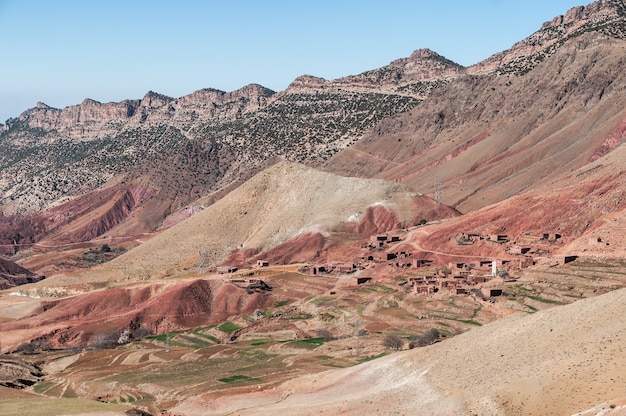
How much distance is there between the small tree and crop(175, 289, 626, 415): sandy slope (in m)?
17.6

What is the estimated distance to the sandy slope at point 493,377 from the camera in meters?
44.0

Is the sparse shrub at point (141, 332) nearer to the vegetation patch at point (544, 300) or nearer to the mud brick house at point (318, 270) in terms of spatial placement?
the mud brick house at point (318, 270)

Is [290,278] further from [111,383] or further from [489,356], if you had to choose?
[489,356]

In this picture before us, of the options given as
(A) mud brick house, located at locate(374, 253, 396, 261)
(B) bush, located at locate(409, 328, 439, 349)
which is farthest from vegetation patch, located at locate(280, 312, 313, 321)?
(B) bush, located at locate(409, 328, 439, 349)

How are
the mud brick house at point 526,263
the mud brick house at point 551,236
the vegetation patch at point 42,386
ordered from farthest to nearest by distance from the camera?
1. the mud brick house at point 551,236
2. the mud brick house at point 526,263
3. the vegetation patch at point 42,386

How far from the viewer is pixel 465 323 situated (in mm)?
92875

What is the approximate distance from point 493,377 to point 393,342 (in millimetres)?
32786

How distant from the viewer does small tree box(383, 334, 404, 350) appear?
81.9 m

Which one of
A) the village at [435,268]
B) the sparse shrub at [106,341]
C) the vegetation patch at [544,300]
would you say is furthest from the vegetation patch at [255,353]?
the vegetation patch at [544,300]

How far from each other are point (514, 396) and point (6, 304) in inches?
4733

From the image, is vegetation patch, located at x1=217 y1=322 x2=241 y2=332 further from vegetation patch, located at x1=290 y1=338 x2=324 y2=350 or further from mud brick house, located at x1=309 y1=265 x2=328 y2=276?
mud brick house, located at x1=309 y1=265 x2=328 y2=276

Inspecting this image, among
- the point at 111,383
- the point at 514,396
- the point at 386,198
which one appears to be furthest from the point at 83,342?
the point at 514,396

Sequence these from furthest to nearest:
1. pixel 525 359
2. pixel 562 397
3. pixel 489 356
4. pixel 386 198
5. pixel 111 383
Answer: pixel 386 198 < pixel 111 383 < pixel 489 356 < pixel 525 359 < pixel 562 397

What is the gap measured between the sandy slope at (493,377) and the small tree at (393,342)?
17.6 meters
